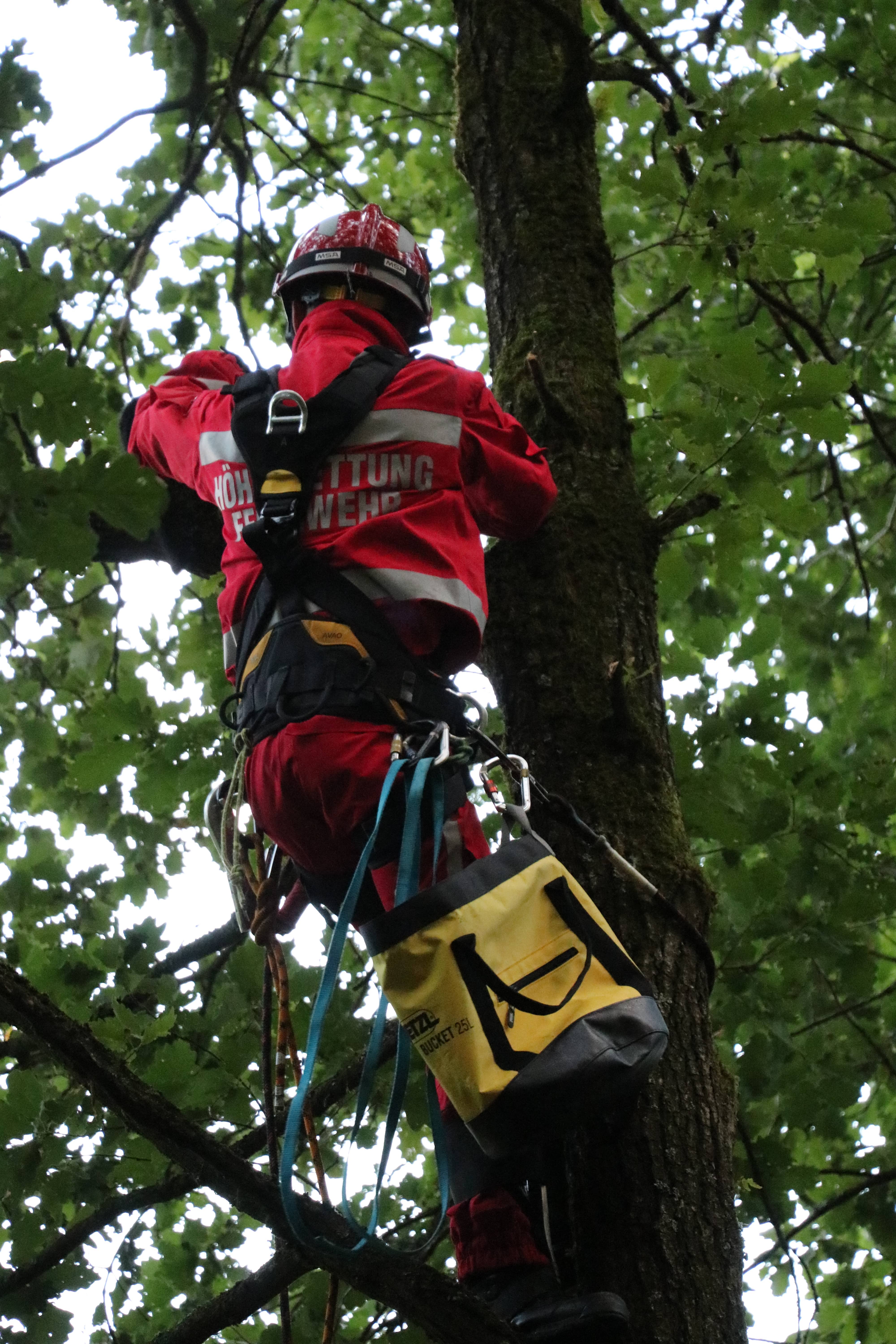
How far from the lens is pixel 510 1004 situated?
70.7 inches

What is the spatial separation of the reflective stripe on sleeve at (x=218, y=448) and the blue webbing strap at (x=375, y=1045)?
32.0 inches

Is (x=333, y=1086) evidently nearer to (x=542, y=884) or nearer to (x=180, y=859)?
(x=542, y=884)

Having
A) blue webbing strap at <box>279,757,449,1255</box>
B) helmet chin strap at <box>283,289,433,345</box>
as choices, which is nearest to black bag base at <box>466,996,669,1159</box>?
blue webbing strap at <box>279,757,449,1255</box>

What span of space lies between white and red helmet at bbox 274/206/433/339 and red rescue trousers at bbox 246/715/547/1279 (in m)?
1.17

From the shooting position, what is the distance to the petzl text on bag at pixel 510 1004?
5.76 ft

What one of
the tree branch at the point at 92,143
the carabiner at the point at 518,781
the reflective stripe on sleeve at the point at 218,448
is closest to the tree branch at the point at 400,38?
the tree branch at the point at 92,143

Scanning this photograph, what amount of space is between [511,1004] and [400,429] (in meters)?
1.13

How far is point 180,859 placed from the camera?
4457 millimetres

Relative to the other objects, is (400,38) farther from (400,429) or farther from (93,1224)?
(93,1224)

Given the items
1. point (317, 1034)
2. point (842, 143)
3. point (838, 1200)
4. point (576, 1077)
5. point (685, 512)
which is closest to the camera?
point (576, 1077)

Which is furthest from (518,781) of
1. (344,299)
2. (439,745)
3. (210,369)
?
(210,369)

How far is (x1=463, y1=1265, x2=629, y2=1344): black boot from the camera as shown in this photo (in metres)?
1.83

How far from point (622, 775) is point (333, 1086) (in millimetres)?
1031

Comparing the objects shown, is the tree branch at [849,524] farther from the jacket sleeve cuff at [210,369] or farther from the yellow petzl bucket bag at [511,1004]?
the yellow petzl bucket bag at [511,1004]
